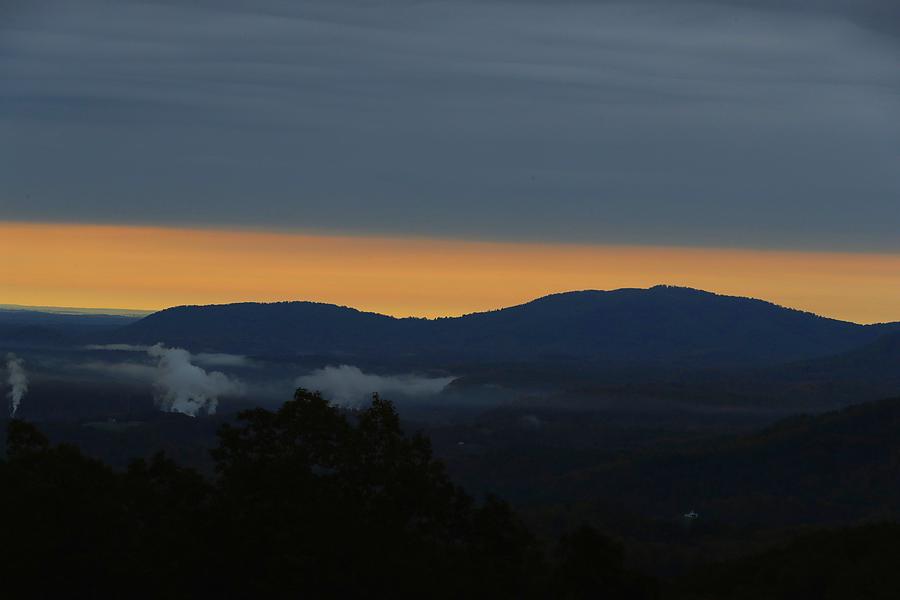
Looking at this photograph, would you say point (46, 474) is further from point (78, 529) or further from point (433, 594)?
point (433, 594)

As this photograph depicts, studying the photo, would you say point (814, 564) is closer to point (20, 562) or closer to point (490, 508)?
point (490, 508)

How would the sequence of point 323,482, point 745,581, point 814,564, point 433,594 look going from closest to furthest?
point 433,594 < point 323,482 < point 745,581 < point 814,564

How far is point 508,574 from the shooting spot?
3243 inches

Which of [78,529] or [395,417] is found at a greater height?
[395,417]

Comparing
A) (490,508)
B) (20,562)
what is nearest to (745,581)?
(490,508)

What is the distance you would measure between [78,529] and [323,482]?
12.9 metres

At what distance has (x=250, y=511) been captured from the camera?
81.7 m

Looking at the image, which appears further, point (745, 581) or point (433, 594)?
point (745, 581)

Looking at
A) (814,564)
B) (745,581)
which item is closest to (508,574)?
(745,581)

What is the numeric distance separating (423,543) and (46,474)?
803 inches

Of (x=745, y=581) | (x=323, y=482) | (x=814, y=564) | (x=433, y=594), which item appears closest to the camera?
(x=433, y=594)

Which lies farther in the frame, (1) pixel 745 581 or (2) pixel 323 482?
(1) pixel 745 581

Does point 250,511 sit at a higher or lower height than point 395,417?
lower

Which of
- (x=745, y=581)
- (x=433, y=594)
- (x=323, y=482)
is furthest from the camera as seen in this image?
(x=745, y=581)
